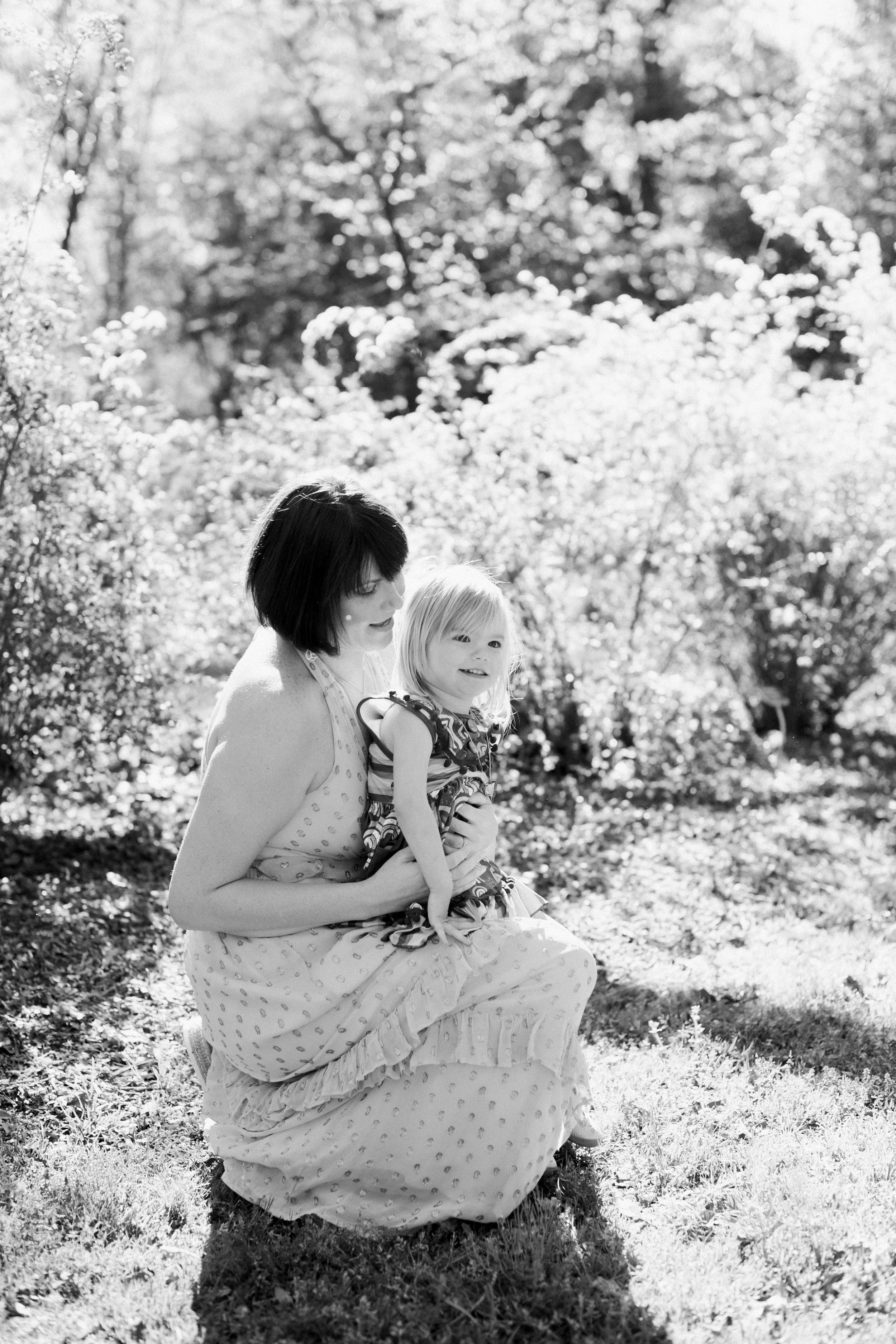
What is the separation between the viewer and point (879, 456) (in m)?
6.70

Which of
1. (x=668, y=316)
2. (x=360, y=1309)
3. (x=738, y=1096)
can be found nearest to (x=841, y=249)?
(x=668, y=316)

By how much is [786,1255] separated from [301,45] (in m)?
17.2

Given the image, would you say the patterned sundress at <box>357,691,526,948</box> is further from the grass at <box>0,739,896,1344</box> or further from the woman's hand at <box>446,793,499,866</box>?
the grass at <box>0,739,896,1344</box>

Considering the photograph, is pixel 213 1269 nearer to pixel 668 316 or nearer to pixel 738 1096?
pixel 738 1096

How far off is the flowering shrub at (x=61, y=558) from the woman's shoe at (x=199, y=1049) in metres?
2.37

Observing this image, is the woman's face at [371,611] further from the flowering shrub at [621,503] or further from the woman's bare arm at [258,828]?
the flowering shrub at [621,503]

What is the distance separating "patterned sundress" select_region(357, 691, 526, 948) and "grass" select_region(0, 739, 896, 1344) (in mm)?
668

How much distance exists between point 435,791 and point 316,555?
24.0 inches

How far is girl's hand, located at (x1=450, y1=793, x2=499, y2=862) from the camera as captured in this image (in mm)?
2850

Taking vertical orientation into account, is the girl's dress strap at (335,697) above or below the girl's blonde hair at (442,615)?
below

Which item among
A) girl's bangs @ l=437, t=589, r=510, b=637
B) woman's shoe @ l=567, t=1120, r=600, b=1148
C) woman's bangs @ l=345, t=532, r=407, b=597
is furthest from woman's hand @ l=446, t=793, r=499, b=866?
woman's shoe @ l=567, t=1120, r=600, b=1148

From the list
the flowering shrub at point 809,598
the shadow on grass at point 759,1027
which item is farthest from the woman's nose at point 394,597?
the flowering shrub at point 809,598

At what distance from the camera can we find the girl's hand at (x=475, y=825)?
2.85 m

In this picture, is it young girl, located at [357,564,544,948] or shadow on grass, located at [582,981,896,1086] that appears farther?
shadow on grass, located at [582,981,896,1086]
